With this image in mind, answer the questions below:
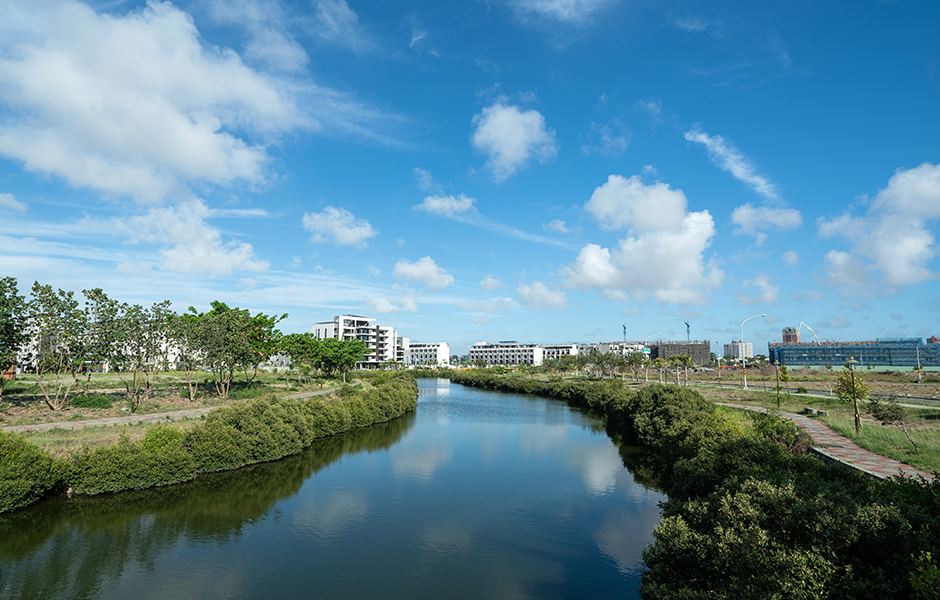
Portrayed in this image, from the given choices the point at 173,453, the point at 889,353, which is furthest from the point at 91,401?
the point at 889,353

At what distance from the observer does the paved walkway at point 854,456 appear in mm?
21672

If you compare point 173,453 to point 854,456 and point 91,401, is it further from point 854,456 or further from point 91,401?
point 854,456

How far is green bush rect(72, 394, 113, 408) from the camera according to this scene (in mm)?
39391

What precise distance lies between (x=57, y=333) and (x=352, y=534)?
3170 centimetres

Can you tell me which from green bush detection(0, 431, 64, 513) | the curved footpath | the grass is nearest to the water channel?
green bush detection(0, 431, 64, 513)

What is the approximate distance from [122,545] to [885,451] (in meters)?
38.3

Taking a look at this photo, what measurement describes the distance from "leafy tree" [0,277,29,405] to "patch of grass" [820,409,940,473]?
55.8 m

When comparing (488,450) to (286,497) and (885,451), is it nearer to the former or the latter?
(286,497)

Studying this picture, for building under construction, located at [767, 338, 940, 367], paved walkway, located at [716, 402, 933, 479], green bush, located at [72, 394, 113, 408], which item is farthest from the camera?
building under construction, located at [767, 338, 940, 367]

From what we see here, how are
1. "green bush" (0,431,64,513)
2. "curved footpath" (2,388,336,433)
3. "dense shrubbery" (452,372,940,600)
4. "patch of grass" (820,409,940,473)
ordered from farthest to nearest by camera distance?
"curved footpath" (2,388,336,433) < "patch of grass" (820,409,940,473) < "green bush" (0,431,64,513) < "dense shrubbery" (452,372,940,600)

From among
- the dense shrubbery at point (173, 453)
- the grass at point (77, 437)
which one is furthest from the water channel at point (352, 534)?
the grass at point (77, 437)

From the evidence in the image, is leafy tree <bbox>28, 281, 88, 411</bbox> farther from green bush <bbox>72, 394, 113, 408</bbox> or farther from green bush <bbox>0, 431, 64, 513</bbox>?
green bush <bbox>0, 431, 64, 513</bbox>

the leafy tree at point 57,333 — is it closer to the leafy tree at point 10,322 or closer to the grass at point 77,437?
the leafy tree at point 10,322

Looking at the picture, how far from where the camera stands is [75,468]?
25.3m
